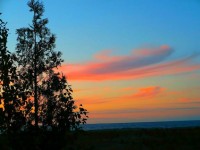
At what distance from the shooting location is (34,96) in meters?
13.3

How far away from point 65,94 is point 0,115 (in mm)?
5102

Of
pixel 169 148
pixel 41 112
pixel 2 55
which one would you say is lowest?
pixel 169 148

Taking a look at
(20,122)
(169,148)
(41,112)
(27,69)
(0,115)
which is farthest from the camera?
(169,148)

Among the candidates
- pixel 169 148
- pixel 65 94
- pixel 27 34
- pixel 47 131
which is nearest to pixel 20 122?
pixel 47 131

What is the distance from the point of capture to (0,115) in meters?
8.08

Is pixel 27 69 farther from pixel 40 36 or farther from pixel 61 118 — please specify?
pixel 61 118

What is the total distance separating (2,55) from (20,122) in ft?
12.0

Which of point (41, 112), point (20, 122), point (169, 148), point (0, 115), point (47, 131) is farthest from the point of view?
point (169, 148)

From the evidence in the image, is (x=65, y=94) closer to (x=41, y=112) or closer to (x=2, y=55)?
(x=41, y=112)


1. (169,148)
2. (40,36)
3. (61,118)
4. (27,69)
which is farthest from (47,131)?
(169,148)

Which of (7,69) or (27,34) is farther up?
(27,34)

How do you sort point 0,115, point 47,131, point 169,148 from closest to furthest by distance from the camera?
1. point 0,115
2. point 47,131
3. point 169,148

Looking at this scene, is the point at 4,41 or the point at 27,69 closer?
the point at 4,41

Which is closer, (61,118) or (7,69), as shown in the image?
(7,69)
